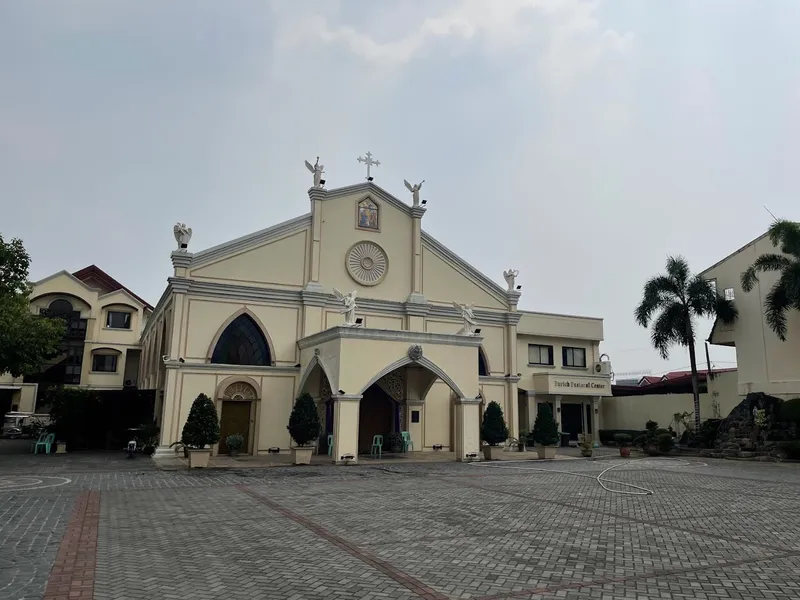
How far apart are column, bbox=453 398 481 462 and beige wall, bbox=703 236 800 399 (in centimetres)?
1527

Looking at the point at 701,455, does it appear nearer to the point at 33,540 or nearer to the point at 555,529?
the point at 555,529

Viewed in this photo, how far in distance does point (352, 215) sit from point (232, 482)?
13.9 metres

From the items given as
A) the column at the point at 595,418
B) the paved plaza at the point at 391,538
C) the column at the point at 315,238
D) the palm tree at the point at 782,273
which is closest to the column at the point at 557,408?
the column at the point at 595,418

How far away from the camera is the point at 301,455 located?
63.8ft

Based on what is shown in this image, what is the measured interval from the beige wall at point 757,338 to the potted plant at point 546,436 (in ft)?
38.2

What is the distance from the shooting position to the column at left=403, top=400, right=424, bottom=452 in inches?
984

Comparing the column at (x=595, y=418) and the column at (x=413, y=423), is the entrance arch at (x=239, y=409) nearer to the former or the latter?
the column at (x=413, y=423)

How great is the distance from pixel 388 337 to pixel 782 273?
1814 centimetres

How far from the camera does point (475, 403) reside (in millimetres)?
21984

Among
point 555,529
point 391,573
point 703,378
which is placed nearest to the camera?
point 391,573

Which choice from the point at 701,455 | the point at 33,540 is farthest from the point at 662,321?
the point at 33,540

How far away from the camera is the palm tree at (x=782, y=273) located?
25.1 metres

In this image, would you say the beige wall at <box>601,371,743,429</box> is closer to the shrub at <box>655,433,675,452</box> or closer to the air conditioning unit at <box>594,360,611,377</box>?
the air conditioning unit at <box>594,360,611,377</box>

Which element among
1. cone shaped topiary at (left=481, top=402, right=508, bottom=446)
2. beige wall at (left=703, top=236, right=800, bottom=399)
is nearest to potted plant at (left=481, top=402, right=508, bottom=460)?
cone shaped topiary at (left=481, top=402, right=508, bottom=446)
